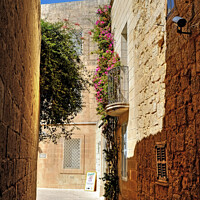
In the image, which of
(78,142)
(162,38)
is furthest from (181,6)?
(78,142)

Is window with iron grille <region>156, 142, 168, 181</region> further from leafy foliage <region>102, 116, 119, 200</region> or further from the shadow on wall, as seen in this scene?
leafy foliage <region>102, 116, 119, 200</region>

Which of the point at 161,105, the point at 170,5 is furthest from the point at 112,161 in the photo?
the point at 170,5

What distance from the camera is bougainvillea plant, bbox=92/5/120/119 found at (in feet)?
33.5

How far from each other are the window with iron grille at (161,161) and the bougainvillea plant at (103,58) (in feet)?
14.4

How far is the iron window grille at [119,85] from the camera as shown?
339 inches

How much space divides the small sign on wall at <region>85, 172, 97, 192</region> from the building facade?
6.27 meters

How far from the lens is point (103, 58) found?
A: 10961 millimetres

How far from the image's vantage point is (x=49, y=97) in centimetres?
908

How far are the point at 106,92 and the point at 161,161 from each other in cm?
495

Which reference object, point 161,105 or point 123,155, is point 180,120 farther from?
point 123,155

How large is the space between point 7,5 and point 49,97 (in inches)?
296

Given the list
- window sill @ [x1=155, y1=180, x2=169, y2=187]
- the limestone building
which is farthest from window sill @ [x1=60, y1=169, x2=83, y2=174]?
window sill @ [x1=155, y1=180, x2=169, y2=187]

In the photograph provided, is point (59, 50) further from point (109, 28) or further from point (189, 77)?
point (189, 77)

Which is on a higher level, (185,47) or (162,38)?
(162,38)
